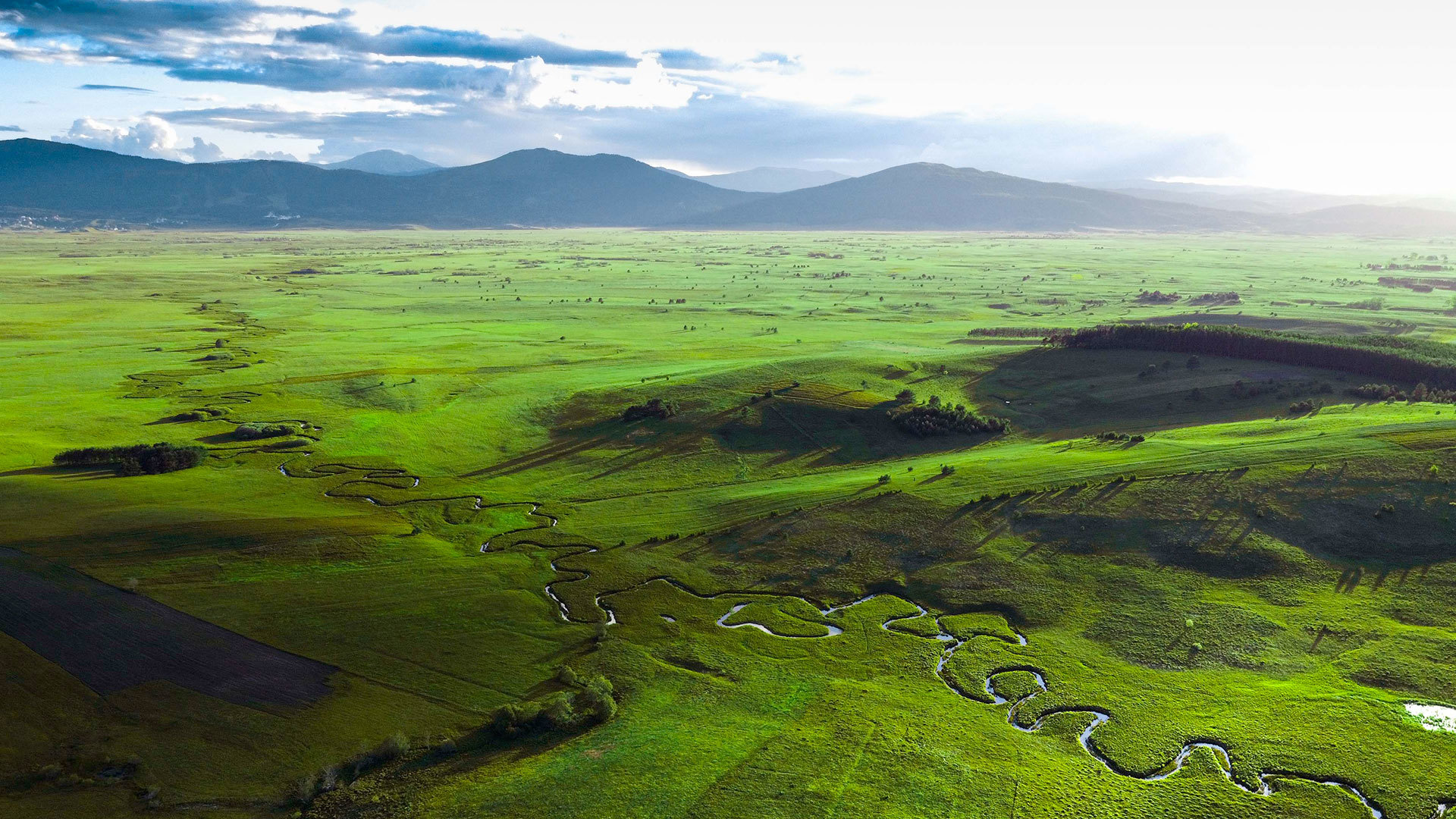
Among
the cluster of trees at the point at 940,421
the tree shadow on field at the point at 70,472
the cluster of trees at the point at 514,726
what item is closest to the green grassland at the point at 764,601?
the tree shadow on field at the point at 70,472

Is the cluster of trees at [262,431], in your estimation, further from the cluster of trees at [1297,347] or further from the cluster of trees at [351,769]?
the cluster of trees at [1297,347]

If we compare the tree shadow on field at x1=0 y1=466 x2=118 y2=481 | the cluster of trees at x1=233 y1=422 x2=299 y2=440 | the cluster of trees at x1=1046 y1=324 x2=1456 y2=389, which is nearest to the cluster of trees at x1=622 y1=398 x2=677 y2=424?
the cluster of trees at x1=233 y1=422 x2=299 y2=440

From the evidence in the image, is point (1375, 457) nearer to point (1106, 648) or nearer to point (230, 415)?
point (1106, 648)

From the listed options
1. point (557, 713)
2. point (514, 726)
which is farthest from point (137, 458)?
point (557, 713)

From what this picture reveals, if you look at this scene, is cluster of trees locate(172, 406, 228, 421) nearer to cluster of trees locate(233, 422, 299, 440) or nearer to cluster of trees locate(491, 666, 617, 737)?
cluster of trees locate(233, 422, 299, 440)

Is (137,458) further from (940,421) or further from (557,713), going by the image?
(940,421)
